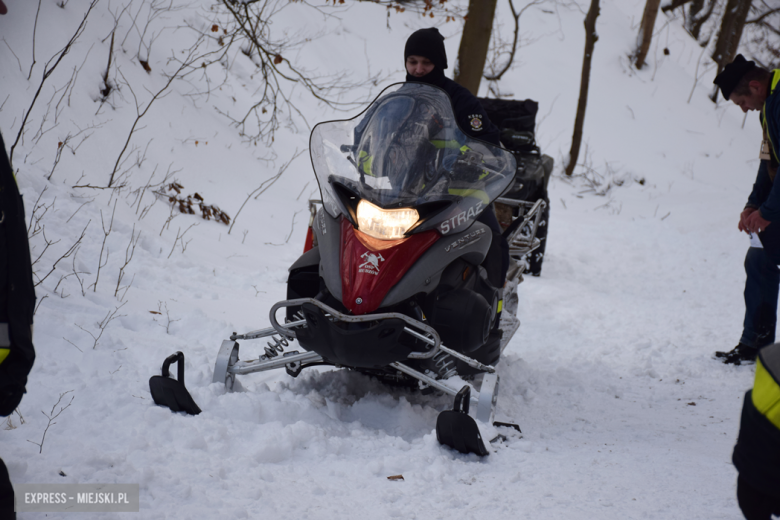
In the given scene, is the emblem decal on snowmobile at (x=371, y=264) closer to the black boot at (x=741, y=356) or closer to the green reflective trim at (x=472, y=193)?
the green reflective trim at (x=472, y=193)

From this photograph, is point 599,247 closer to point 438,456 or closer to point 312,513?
point 438,456

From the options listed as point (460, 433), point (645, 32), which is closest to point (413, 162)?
point (460, 433)

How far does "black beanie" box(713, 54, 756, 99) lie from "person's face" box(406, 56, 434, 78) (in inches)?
82.3

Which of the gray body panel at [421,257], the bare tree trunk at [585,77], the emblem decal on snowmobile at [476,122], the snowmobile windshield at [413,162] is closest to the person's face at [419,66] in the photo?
the emblem decal on snowmobile at [476,122]

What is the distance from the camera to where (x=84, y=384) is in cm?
276

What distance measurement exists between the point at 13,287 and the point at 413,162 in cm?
199

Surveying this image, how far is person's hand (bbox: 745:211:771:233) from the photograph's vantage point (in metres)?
4.23

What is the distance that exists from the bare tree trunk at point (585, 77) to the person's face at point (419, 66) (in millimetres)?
8901

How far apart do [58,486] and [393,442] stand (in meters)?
1.38

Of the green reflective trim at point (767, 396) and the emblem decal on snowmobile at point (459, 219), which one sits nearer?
the green reflective trim at point (767, 396)

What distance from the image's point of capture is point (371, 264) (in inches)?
110

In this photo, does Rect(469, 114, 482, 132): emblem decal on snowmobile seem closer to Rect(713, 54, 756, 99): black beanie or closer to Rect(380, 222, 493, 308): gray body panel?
Rect(380, 222, 493, 308): gray body panel

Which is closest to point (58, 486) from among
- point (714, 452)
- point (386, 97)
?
point (386, 97)

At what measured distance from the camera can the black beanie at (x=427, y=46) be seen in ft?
13.6
